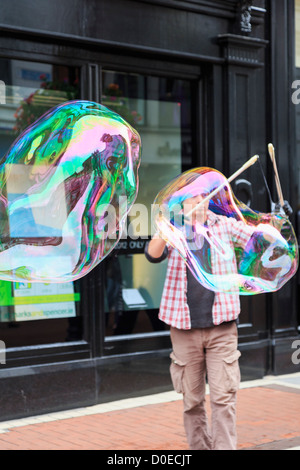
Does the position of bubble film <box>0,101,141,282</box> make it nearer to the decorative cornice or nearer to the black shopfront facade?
the black shopfront facade

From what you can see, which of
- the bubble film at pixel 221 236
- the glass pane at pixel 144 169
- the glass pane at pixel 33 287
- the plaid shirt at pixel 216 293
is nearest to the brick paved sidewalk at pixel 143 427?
the glass pane at pixel 33 287

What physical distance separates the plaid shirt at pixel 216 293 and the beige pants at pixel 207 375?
0.09m

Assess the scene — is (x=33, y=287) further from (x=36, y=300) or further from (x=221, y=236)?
(x=221, y=236)

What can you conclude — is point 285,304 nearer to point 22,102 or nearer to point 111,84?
point 111,84

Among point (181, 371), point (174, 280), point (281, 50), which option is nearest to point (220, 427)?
point (181, 371)

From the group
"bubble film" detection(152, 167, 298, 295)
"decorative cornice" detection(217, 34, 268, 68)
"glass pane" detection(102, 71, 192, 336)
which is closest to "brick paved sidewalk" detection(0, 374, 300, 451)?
"glass pane" detection(102, 71, 192, 336)

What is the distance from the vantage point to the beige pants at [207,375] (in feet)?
16.1

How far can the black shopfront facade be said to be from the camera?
700 cm

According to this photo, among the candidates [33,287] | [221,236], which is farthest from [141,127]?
[221,236]

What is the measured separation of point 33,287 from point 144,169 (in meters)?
1.87

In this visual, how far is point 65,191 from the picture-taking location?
480 cm

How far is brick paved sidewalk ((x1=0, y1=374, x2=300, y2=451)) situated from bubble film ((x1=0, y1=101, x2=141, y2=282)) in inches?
63.9

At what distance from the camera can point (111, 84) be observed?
7762mm

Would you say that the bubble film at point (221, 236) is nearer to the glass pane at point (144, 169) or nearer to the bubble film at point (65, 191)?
the bubble film at point (65, 191)
